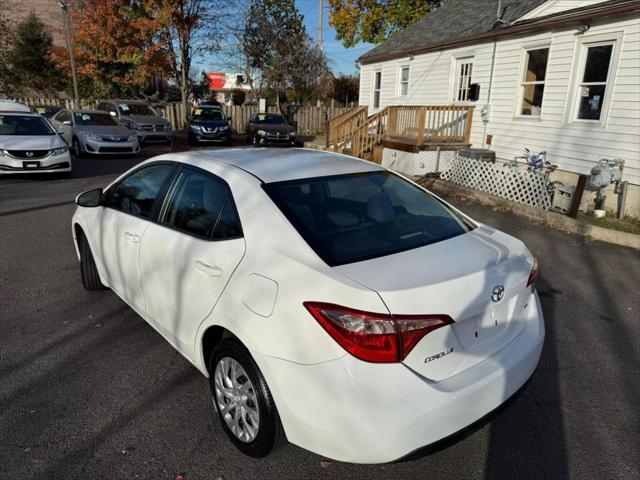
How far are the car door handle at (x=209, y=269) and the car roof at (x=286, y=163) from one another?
1.92 feet

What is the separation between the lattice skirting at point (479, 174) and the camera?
889 cm

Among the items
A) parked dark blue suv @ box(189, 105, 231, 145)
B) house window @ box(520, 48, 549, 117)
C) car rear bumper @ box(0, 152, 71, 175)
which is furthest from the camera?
parked dark blue suv @ box(189, 105, 231, 145)

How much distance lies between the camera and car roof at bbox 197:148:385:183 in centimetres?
291

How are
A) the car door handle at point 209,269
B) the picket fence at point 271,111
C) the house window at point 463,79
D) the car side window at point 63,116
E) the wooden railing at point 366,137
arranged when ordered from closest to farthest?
the car door handle at point 209,269
the house window at point 463,79
the wooden railing at point 366,137
the car side window at point 63,116
the picket fence at point 271,111

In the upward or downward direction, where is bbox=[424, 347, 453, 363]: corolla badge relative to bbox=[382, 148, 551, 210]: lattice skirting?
upward

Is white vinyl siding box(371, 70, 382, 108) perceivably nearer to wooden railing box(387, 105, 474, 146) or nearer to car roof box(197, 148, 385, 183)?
wooden railing box(387, 105, 474, 146)

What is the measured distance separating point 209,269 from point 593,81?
32.3 feet

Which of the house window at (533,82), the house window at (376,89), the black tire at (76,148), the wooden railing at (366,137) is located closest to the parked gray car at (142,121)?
the black tire at (76,148)

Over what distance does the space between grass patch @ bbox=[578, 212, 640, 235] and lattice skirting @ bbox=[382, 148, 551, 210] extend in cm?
72

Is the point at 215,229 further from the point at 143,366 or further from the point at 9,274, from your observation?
the point at 9,274

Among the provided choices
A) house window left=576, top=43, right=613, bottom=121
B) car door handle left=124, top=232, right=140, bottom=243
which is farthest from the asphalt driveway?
house window left=576, top=43, right=613, bottom=121

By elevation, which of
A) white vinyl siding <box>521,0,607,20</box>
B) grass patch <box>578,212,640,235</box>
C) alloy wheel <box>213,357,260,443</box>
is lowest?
grass patch <box>578,212,640,235</box>

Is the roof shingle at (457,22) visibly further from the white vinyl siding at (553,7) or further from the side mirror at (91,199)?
the side mirror at (91,199)

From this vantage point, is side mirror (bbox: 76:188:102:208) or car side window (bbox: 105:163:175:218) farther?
side mirror (bbox: 76:188:102:208)
